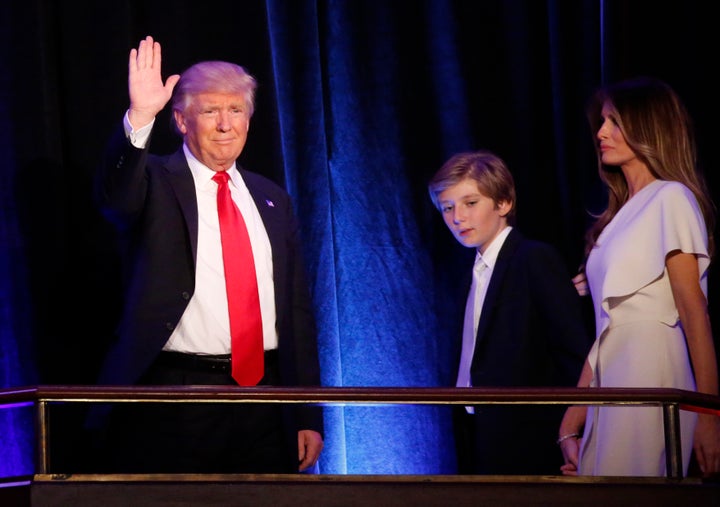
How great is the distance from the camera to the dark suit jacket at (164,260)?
10.1 ft

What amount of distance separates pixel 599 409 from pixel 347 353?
114cm

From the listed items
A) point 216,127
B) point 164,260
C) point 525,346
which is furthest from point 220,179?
point 525,346

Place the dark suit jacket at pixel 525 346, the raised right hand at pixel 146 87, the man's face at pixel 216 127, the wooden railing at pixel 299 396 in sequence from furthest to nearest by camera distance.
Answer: the dark suit jacket at pixel 525 346
the man's face at pixel 216 127
the raised right hand at pixel 146 87
the wooden railing at pixel 299 396

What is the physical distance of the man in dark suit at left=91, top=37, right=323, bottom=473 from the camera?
309 centimetres

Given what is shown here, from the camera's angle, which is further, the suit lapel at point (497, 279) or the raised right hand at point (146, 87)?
the suit lapel at point (497, 279)

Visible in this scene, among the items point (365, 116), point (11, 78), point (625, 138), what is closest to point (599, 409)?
point (625, 138)

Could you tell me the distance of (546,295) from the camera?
348cm

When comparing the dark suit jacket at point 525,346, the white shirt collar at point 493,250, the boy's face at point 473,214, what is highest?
the boy's face at point 473,214

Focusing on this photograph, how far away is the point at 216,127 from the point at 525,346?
3.59 feet

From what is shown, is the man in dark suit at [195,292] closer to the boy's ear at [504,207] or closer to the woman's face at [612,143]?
the boy's ear at [504,207]

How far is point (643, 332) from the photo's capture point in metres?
3.00

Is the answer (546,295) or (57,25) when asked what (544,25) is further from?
(57,25)

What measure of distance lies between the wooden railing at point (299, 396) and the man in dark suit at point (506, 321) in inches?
45.2

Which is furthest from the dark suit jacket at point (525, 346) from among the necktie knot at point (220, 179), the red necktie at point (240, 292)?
the necktie knot at point (220, 179)
